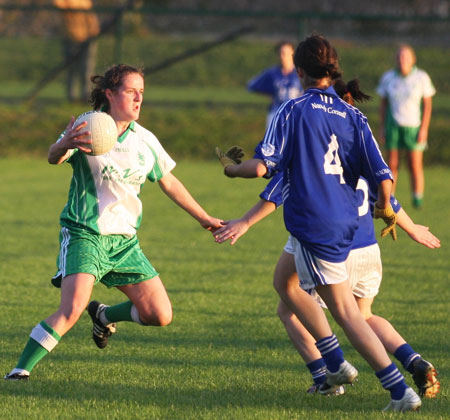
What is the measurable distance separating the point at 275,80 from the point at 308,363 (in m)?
8.41

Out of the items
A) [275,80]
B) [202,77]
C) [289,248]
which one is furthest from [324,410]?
[202,77]

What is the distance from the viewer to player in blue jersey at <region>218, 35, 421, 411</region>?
14.0ft

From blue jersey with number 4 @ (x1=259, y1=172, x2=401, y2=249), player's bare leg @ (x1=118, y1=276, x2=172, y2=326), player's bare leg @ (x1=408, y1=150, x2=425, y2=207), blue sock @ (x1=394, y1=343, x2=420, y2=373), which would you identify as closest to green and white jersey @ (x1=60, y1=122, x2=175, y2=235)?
player's bare leg @ (x1=118, y1=276, x2=172, y2=326)

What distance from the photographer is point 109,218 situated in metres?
4.91

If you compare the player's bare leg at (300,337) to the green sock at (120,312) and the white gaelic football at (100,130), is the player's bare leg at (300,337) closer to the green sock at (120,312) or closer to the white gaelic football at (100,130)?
the green sock at (120,312)

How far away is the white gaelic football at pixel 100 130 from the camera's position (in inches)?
184

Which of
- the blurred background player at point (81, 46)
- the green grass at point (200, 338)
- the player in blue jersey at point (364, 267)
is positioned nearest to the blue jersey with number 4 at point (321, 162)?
the player in blue jersey at point (364, 267)

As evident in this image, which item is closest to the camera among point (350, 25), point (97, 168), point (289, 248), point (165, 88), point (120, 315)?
point (289, 248)

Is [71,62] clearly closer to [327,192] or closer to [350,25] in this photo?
[350,25]

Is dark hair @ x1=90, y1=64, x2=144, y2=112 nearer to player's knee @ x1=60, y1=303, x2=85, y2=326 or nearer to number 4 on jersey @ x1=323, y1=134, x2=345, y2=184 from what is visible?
player's knee @ x1=60, y1=303, x2=85, y2=326

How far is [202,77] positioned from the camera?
22.9m

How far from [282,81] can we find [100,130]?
324 inches

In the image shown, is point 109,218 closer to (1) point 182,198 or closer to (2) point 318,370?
(1) point 182,198

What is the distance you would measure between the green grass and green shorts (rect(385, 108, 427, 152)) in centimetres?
202
